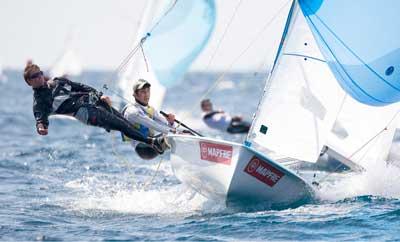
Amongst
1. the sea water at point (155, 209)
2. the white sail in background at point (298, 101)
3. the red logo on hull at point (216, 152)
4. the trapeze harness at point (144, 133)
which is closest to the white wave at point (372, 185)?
the sea water at point (155, 209)

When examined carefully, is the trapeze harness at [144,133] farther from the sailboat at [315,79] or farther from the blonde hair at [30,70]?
the blonde hair at [30,70]

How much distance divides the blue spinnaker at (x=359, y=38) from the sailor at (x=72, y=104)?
5.96 feet

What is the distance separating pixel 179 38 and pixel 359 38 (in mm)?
3632

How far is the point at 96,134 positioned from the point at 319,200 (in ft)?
33.3

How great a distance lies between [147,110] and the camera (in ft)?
24.4

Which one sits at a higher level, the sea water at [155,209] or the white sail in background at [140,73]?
the white sail in background at [140,73]

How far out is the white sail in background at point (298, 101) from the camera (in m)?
7.13

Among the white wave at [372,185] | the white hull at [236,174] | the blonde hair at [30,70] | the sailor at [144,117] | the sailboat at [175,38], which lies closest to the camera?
the white hull at [236,174]

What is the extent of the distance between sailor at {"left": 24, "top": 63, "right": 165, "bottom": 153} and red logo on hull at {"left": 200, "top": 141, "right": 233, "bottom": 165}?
2.35 feet

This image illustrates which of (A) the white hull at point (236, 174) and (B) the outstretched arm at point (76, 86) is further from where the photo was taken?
(B) the outstretched arm at point (76, 86)

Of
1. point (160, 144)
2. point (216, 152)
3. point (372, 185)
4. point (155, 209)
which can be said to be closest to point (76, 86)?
point (160, 144)

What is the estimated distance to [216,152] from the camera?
6574mm

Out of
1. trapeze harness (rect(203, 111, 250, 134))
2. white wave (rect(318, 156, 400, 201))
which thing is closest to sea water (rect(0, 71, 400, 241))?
white wave (rect(318, 156, 400, 201))

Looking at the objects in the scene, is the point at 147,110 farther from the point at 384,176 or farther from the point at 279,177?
the point at 384,176
